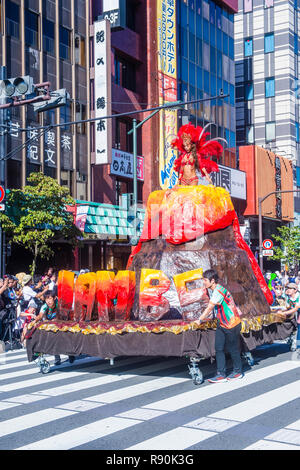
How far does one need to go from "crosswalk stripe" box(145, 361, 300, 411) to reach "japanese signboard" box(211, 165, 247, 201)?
32869 mm

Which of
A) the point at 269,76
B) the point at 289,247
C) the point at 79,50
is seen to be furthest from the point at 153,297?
the point at 269,76

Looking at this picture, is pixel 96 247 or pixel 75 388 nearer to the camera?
pixel 75 388

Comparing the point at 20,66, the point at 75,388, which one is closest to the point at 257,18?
the point at 20,66

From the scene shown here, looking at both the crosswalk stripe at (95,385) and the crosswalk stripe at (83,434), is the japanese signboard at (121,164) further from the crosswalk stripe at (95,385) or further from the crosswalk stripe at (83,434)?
the crosswalk stripe at (83,434)

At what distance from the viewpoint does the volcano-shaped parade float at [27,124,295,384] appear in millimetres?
10320

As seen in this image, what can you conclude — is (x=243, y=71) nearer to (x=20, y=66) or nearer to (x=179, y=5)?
(x=179, y=5)

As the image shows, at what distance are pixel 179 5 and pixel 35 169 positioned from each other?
19.4m

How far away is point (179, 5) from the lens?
4122 cm

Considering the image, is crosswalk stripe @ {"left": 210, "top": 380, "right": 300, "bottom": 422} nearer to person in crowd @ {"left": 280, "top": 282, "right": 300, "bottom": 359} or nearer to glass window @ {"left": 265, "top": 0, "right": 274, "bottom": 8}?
person in crowd @ {"left": 280, "top": 282, "right": 300, "bottom": 359}

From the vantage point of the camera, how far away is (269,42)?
198ft

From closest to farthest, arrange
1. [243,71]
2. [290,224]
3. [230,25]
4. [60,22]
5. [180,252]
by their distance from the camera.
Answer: [180,252]
[60,22]
[230,25]
[290,224]
[243,71]

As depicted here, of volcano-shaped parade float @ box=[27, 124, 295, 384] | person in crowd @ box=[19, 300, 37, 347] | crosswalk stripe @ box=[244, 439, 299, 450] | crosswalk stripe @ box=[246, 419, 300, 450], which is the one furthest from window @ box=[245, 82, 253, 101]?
crosswalk stripe @ box=[244, 439, 299, 450]

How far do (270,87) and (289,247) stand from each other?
17.9 m

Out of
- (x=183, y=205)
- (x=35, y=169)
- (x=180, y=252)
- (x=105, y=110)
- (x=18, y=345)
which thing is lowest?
(x=18, y=345)
